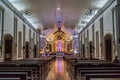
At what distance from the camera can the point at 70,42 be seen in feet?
157

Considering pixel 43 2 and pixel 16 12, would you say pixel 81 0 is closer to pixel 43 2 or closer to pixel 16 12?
pixel 43 2

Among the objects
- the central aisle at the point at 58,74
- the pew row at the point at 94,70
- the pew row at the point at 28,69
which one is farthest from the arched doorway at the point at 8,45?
the pew row at the point at 94,70

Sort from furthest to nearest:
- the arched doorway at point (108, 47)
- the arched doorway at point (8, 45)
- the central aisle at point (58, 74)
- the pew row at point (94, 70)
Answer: the arched doorway at point (108, 47)
the arched doorway at point (8, 45)
the central aisle at point (58, 74)
the pew row at point (94, 70)

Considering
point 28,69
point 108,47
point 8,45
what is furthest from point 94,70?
point 8,45

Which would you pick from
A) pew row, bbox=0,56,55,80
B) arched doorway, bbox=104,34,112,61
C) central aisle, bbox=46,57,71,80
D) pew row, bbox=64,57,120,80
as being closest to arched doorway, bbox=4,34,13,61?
central aisle, bbox=46,57,71,80

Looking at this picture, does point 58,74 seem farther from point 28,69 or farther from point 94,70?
point 94,70

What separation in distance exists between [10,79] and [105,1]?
12.9 meters

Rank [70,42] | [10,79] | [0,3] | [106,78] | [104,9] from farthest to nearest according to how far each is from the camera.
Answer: [70,42] → [104,9] → [0,3] → [106,78] → [10,79]

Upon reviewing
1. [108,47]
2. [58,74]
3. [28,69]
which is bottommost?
[58,74]

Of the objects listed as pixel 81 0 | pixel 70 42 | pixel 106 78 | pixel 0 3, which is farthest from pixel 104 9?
pixel 70 42

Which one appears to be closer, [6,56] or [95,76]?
[95,76]

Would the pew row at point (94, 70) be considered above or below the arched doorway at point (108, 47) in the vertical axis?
below

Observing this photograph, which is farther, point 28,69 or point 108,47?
point 108,47

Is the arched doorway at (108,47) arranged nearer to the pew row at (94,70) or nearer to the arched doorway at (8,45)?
the arched doorway at (8,45)
